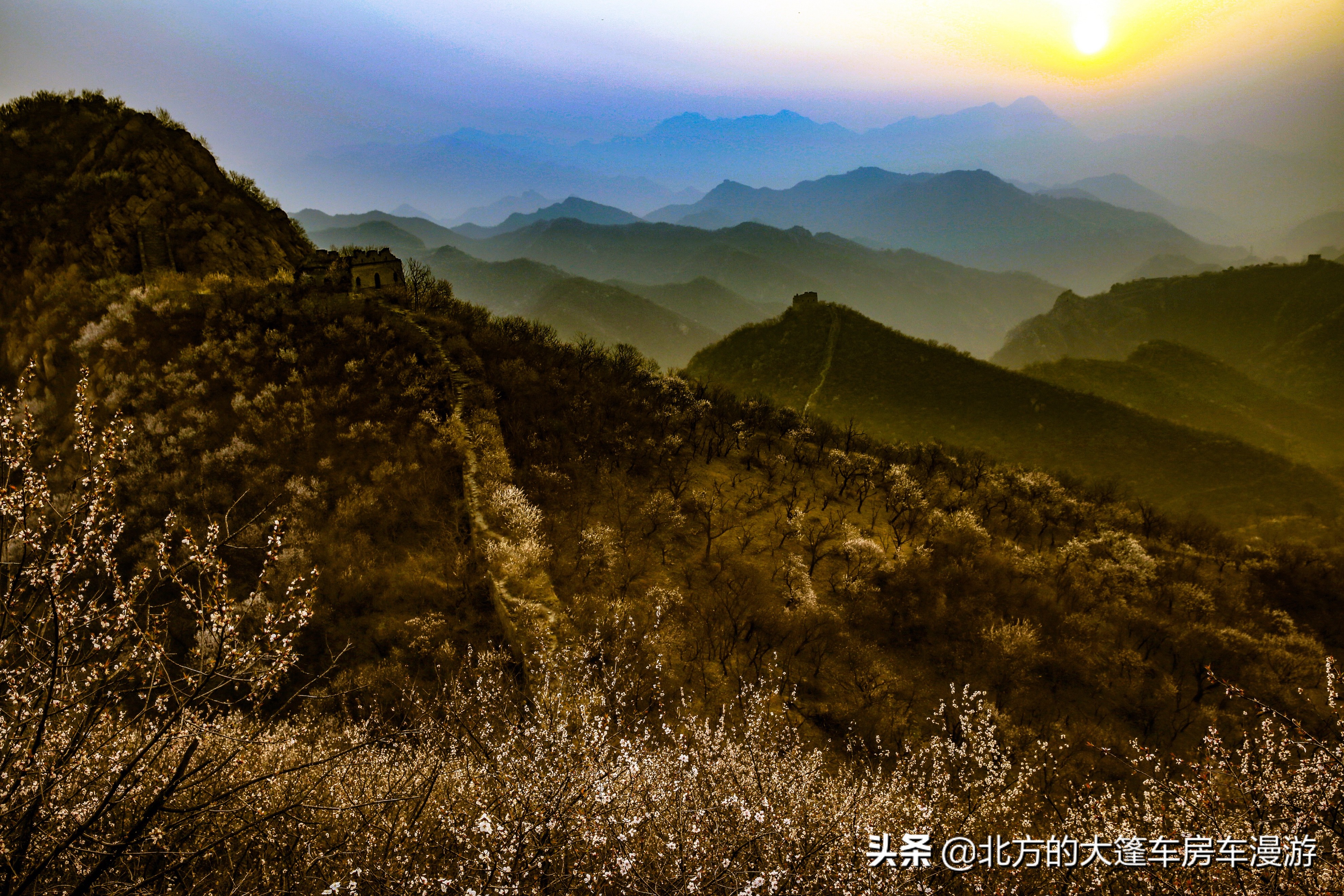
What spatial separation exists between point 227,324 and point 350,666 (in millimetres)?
19714

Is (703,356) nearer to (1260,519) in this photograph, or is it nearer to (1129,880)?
(1260,519)

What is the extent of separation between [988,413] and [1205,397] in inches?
1800

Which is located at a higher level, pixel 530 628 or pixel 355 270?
pixel 355 270

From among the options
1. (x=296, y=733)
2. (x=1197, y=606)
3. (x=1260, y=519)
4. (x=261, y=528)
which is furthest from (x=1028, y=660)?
(x=1260, y=519)

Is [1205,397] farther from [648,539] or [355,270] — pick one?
[355,270]

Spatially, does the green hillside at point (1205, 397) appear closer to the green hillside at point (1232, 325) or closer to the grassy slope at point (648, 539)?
the green hillside at point (1232, 325)

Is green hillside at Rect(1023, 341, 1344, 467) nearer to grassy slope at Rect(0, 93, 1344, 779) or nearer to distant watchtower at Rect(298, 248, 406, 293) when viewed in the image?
grassy slope at Rect(0, 93, 1344, 779)

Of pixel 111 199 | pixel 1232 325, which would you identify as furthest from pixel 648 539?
pixel 1232 325

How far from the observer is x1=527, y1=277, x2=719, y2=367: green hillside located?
172 meters

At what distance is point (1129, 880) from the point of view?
8195 millimetres

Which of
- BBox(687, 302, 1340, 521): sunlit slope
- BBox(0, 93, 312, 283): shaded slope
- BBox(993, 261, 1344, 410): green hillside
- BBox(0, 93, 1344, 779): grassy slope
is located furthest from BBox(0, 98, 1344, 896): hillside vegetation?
BBox(993, 261, 1344, 410): green hillside

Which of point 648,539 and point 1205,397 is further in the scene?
point 1205,397

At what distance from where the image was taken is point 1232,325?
379 feet

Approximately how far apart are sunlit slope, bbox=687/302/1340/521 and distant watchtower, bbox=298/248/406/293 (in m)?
48.0
